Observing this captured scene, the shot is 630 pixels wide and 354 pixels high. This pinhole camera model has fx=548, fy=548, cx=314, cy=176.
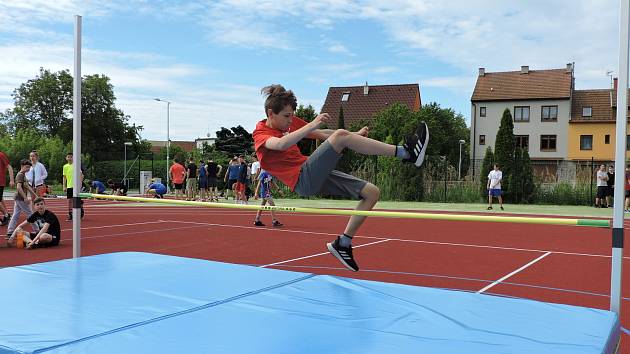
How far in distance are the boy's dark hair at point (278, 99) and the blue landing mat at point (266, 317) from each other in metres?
1.19

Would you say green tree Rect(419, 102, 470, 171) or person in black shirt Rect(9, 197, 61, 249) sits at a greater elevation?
green tree Rect(419, 102, 470, 171)

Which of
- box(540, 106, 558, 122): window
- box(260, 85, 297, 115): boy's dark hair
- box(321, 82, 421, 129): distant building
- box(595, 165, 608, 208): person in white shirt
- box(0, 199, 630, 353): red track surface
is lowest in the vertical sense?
box(0, 199, 630, 353): red track surface

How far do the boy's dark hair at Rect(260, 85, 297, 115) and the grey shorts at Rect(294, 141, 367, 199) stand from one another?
38cm

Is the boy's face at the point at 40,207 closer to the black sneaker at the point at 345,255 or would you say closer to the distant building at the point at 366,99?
the black sneaker at the point at 345,255

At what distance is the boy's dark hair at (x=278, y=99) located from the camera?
3.67 metres

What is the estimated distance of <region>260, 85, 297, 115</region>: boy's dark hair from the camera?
12.0 ft

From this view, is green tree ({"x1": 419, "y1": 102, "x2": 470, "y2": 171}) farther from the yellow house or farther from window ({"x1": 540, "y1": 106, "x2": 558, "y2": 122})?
the yellow house

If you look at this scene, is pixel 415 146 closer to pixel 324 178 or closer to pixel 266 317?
pixel 324 178

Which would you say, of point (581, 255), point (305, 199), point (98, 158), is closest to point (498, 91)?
point (305, 199)

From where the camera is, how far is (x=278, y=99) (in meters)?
3.66

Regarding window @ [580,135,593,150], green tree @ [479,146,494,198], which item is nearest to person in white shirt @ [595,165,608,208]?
green tree @ [479,146,494,198]

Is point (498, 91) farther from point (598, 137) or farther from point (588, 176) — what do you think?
point (588, 176)

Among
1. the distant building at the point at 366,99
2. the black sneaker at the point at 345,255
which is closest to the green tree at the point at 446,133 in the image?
the distant building at the point at 366,99

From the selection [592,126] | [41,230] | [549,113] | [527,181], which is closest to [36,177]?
[41,230]
